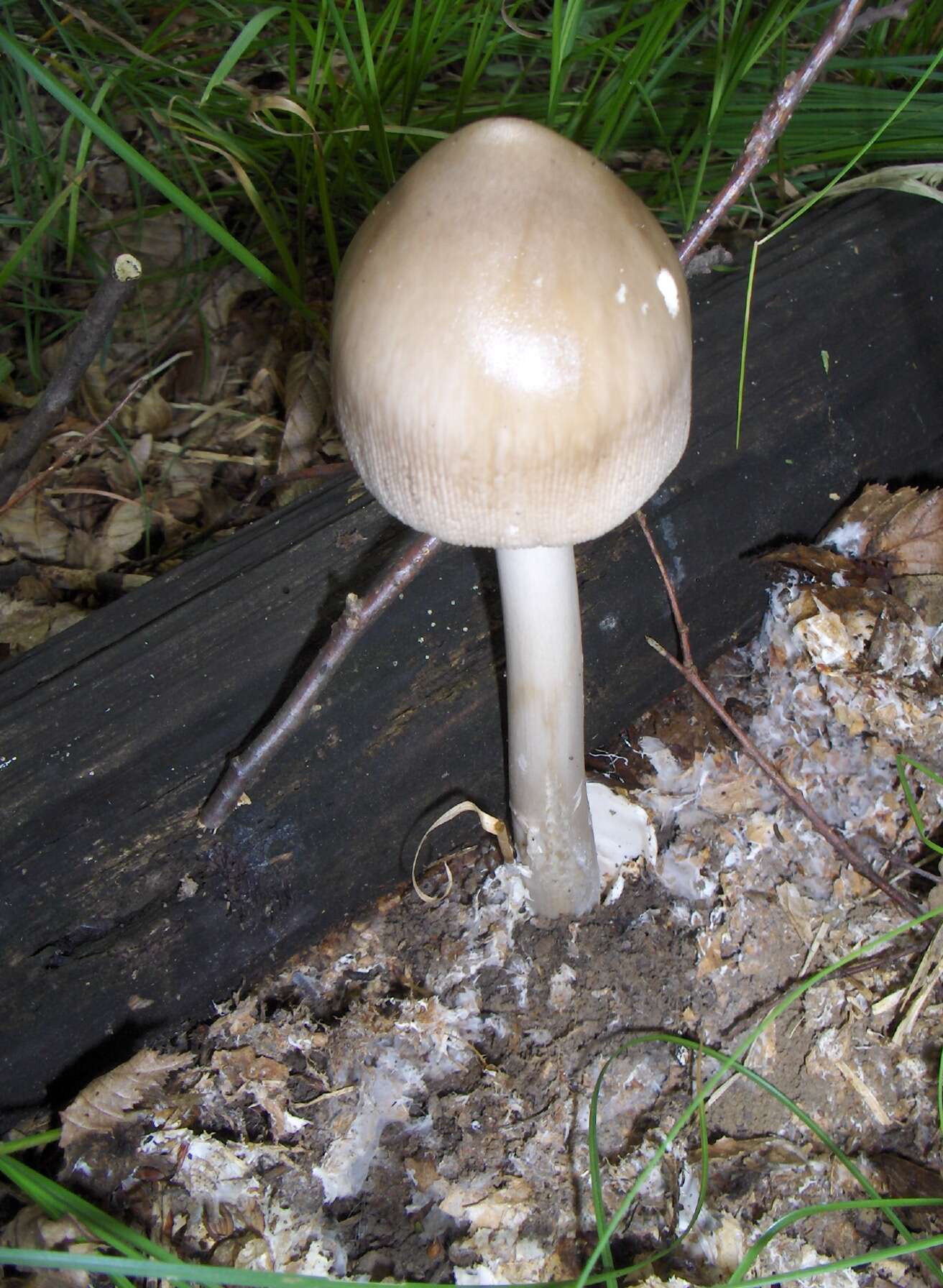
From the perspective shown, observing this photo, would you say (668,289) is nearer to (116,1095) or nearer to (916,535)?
(916,535)

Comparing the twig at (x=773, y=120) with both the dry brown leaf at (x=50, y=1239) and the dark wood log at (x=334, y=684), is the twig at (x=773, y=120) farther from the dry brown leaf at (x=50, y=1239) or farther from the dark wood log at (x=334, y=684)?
the dry brown leaf at (x=50, y=1239)

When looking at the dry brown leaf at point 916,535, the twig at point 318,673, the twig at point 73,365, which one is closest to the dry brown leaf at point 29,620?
the twig at point 73,365

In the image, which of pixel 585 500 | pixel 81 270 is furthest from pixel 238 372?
pixel 585 500

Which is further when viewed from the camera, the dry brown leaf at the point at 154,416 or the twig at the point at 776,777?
the dry brown leaf at the point at 154,416

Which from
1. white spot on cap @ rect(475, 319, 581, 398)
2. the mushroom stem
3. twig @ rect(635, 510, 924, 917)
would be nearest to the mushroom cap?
white spot on cap @ rect(475, 319, 581, 398)

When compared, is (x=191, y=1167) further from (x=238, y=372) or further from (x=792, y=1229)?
(x=238, y=372)

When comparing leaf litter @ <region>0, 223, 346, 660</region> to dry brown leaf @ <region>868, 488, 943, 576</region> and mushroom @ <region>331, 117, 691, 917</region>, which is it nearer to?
mushroom @ <region>331, 117, 691, 917</region>
